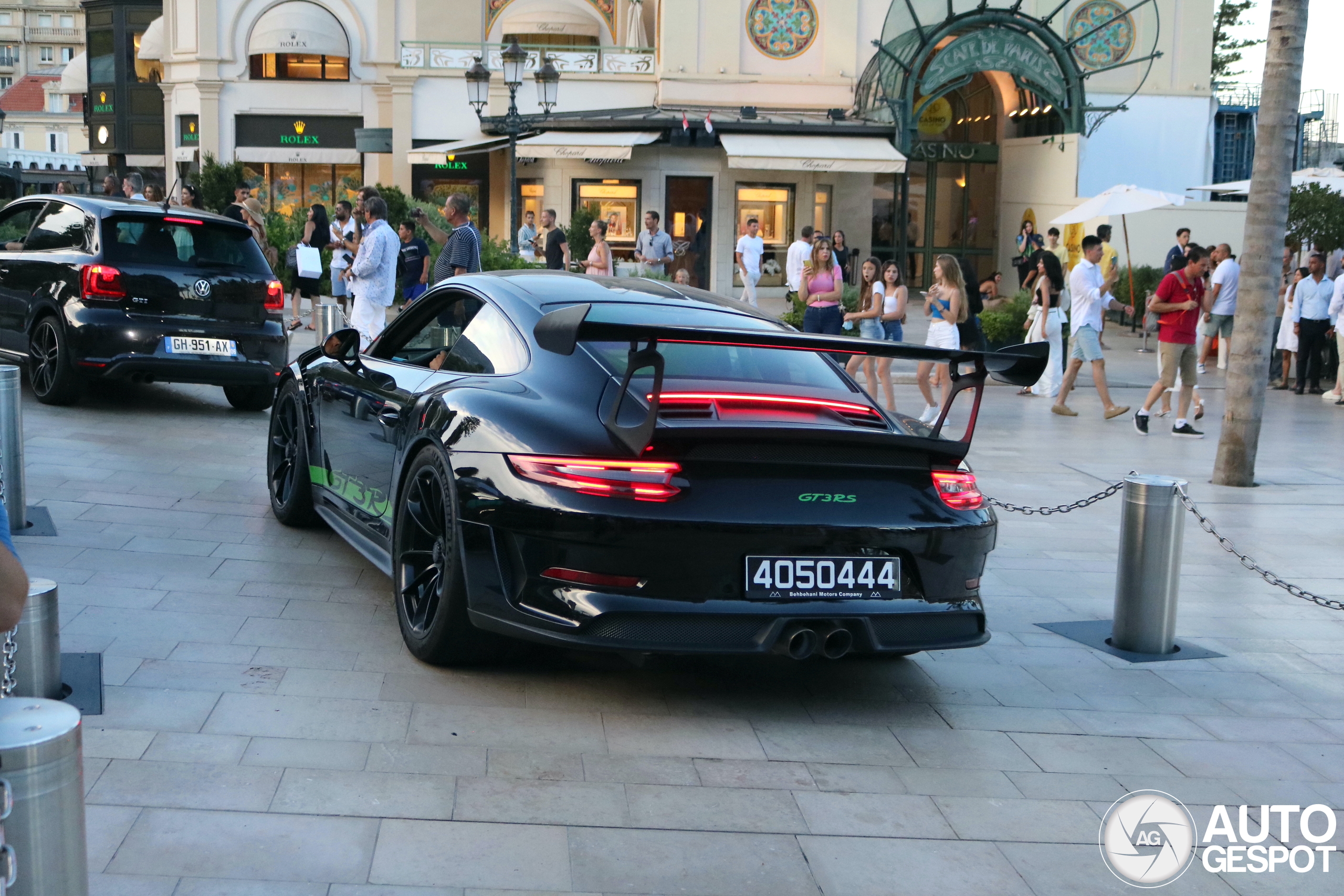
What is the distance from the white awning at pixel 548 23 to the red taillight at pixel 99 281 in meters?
27.2

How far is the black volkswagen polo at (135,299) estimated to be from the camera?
10.2 metres

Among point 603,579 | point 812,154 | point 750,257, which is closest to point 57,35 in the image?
point 812,154

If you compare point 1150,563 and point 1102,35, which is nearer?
point 1150,563

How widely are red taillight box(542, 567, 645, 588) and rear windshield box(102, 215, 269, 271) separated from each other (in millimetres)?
7186

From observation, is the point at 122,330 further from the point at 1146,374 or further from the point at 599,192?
the point at 599,192

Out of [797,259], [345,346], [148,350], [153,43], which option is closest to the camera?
[345,346]

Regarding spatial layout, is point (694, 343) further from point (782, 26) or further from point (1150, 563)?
point (782, 26)

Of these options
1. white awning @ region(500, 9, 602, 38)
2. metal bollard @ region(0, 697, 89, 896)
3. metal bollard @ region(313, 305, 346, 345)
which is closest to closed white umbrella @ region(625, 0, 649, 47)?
white awning @ region(500, 9, 602, 38)

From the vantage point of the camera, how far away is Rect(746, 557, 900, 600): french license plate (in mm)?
4406

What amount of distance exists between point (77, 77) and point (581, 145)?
27.7 m

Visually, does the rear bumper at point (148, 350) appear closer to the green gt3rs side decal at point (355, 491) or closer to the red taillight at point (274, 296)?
the red taillight at point (274, 296)

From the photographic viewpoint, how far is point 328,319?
53.0 ft

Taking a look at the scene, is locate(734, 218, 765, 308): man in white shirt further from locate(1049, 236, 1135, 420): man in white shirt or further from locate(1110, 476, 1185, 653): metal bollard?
locate(1110, 476, 1185, 653): metal bollard

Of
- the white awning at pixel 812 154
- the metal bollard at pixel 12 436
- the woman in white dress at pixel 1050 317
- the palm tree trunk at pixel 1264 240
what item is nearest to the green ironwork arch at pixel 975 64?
the white awning at pixel 812 154
